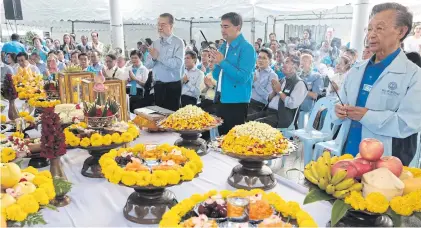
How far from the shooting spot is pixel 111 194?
147 cm

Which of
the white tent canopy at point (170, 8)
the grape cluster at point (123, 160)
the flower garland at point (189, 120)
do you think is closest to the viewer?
the grape cluster at point (123, 160)

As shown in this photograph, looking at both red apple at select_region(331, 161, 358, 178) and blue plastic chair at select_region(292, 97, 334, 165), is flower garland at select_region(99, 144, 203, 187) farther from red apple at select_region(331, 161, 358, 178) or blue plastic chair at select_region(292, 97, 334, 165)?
blue plastic chair at select_region(292, 97, 334, 165)

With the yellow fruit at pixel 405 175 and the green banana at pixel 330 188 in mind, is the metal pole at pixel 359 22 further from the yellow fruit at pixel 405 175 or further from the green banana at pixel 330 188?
Result: the green banana at pixel 330 188

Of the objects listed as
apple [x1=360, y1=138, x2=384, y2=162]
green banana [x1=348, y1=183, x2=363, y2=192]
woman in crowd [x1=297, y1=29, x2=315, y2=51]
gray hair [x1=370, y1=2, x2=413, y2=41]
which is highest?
gray hair [x1=370, y1=2, x2=413, y2=41]

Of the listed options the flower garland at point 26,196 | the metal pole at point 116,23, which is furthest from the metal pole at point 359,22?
the flower garland at point 26,196

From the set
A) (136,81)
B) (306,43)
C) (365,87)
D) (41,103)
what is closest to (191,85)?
(136,81)

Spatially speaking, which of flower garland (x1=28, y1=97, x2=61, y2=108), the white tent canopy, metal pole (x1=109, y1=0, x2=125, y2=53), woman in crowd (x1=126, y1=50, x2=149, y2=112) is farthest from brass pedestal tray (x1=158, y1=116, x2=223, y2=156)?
metal pole (x1=109, y1=0, x2=125, y2=53)

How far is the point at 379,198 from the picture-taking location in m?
0.98

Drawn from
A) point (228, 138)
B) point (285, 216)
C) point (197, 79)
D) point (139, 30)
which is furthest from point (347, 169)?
point (139, 30)

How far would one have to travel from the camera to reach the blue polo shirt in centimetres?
155

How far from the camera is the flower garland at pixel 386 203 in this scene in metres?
0.97

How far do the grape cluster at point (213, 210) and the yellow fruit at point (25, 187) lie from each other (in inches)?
19.6

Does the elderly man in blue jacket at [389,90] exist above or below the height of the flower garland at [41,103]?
above

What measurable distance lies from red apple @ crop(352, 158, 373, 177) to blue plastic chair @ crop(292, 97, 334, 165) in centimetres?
212
